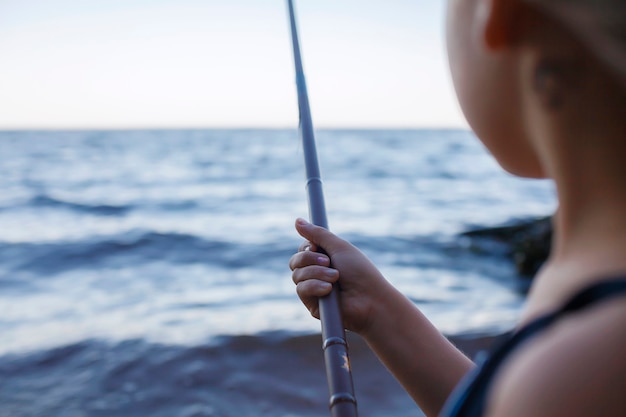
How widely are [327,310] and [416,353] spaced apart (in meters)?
0.22

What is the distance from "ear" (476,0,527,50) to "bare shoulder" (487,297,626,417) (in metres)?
0.28

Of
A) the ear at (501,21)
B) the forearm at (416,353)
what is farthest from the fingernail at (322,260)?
the ear at (501,21)

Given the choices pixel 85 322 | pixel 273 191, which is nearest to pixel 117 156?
pixel 273 191

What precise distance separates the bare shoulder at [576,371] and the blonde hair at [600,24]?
213mm

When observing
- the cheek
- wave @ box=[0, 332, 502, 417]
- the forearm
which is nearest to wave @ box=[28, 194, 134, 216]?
wave @ box=[0, 332, 502, 417]

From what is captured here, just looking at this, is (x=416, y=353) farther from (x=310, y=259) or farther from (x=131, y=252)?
(x=131, y=252)

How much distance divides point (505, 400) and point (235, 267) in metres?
6.66

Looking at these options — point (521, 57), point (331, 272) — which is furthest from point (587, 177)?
point (331, 272)

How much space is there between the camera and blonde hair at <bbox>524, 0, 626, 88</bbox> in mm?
527

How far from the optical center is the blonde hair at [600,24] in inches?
20.8

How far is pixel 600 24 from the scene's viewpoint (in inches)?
21.0

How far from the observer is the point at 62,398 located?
3.76 metres

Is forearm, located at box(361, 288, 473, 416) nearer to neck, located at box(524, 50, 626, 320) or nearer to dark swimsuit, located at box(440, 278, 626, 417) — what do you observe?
dark swimsuit, located at box(440, 278, 626, 417)

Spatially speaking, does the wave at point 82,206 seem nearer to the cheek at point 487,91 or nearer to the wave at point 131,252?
the wave at point 131,252
